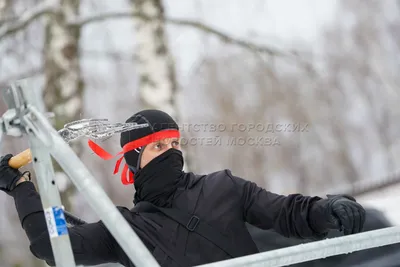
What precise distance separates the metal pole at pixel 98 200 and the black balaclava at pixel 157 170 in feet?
2.66

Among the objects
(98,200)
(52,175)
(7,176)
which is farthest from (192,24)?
(98,200)

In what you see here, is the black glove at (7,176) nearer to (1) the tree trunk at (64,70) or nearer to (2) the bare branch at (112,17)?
(1) the tree trunk at (64,70)

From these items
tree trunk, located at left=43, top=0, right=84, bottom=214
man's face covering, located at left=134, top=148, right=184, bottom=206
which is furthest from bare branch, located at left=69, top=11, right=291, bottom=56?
man's face covering, located at left=134, top=148, right=184, bottom=206

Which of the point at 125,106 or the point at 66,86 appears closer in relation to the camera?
the point at 66,86

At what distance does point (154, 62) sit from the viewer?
204 inches

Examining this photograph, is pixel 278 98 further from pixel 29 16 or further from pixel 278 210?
pixel 278 210

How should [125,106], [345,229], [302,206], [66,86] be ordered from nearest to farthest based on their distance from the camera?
[345,229] < [302,206] < [66,86] < [125,106]

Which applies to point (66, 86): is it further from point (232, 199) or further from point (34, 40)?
point (232, 199)

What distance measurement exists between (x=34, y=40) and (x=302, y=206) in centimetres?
609

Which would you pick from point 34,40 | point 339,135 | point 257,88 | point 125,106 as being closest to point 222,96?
point 257,88

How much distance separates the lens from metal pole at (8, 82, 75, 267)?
1.67 m

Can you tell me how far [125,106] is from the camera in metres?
10.3

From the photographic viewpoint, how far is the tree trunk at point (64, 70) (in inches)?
211

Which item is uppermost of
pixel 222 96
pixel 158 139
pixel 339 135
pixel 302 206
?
pixel 158 139
